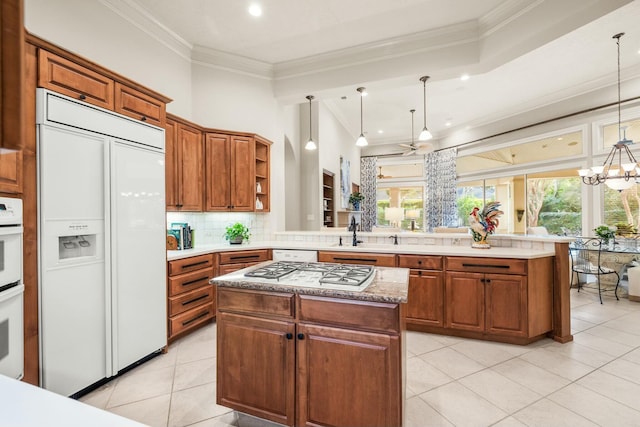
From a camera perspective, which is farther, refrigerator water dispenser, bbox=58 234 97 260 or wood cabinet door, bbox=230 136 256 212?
wood cabinet door, bbox=230 136 256 212

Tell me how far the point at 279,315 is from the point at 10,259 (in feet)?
5.10

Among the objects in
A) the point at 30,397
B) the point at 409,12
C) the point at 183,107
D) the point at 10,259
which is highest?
the point at 409,12

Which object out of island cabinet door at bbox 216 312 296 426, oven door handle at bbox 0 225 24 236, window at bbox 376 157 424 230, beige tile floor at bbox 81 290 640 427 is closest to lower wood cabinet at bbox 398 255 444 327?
beige tile floor at bbox 81 290 640 427

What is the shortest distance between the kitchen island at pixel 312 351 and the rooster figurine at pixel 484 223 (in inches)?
81.3

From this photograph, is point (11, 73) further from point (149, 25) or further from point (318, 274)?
point (149, 25)

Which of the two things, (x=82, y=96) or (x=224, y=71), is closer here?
(x=82, y=96)

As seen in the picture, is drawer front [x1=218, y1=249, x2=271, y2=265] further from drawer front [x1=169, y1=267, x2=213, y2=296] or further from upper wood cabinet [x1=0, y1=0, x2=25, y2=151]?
→ upper wood cabinet [x1=0, y1=0, x2=25, y2=151]

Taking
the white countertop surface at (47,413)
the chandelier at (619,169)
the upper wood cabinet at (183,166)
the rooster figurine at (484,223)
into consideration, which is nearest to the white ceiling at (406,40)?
the chandelier at (619,169)

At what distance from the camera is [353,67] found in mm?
4086

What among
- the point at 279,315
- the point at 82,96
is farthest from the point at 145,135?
the point at 279,315

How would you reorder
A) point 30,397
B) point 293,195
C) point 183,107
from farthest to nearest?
point 293,195 < point 183,107 < point 30,397

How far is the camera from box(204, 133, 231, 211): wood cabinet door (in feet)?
12.5

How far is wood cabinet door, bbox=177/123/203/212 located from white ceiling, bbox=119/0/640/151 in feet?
4.30

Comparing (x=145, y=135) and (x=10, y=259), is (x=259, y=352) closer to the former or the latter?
(x=10, y=259)
